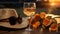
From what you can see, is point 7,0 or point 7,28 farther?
point 7,0

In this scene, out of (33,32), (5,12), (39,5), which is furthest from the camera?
(39,5)

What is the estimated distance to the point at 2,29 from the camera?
0.73 meters

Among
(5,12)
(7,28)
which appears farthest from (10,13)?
(7,28)

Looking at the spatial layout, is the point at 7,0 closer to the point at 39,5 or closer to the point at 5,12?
the point at 39,5

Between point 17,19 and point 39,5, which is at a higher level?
point 17,19

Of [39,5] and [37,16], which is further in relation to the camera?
Answer: [39,5]

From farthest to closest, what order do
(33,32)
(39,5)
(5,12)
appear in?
1. (39,5)
2. (5,12)
3. (33,32)

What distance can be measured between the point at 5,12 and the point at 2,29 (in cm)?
12

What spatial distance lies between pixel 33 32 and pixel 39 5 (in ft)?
4.92

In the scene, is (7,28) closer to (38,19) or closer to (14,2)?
(38,19)

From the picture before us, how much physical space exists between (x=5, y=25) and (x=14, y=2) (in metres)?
1.51

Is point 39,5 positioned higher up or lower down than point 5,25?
lower down

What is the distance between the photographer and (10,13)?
2.72ft

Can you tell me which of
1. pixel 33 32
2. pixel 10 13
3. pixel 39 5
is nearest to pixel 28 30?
pixel 33 32
